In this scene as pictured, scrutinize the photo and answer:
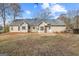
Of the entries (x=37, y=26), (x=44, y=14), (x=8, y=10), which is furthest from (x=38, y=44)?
(x=8, y=10)

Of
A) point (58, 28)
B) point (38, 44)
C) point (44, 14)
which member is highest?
point (44, 14)

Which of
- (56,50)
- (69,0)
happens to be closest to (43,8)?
(69,0)

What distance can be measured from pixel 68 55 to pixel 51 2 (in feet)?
1.68

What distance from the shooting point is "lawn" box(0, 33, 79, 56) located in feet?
6.64

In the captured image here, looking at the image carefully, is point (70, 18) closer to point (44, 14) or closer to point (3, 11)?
point (44, 14)

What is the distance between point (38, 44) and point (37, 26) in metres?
0.17

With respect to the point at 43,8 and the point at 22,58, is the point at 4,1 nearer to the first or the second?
the point at 43,8

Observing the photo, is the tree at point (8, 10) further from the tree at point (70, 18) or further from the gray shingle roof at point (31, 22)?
the tree at point (70, 18)

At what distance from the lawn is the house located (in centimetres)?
5

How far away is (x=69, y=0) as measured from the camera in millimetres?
2033

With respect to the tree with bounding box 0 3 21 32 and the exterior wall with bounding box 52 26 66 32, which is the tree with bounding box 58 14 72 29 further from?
the tree with bounding box 0 3 21 32

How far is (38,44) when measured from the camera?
6.70ft

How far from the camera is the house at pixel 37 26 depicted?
6.66ft

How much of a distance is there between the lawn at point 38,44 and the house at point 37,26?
0.16 feet
